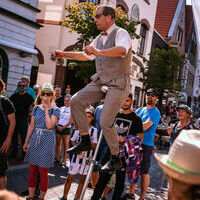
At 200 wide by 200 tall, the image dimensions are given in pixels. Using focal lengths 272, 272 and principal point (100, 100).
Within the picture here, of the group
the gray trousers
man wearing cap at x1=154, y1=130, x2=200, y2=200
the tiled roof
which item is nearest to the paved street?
the gray trousers

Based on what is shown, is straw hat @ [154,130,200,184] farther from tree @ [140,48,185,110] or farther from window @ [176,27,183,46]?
window @ [176,27,183,46]

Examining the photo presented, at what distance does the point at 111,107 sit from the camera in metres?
3.14

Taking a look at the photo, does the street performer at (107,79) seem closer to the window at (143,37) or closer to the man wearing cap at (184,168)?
the man wearing cap at (184,168)

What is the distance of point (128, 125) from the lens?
4.57 m

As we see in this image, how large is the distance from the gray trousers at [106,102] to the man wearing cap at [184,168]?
166cm

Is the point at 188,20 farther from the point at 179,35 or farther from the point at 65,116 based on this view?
the point at 65,116

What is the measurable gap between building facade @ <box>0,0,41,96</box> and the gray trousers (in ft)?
26.8

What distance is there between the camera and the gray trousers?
10.4 feet

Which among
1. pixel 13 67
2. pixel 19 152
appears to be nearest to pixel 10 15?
pixel 13 67

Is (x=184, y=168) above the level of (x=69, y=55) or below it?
below

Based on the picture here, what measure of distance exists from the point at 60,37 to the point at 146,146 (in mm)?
11675

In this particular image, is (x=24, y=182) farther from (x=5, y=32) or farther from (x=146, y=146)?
(x=5, y=32)

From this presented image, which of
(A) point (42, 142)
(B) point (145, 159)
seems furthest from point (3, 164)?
(B) point (145, 159)

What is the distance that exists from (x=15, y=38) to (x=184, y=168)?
36.1ft
